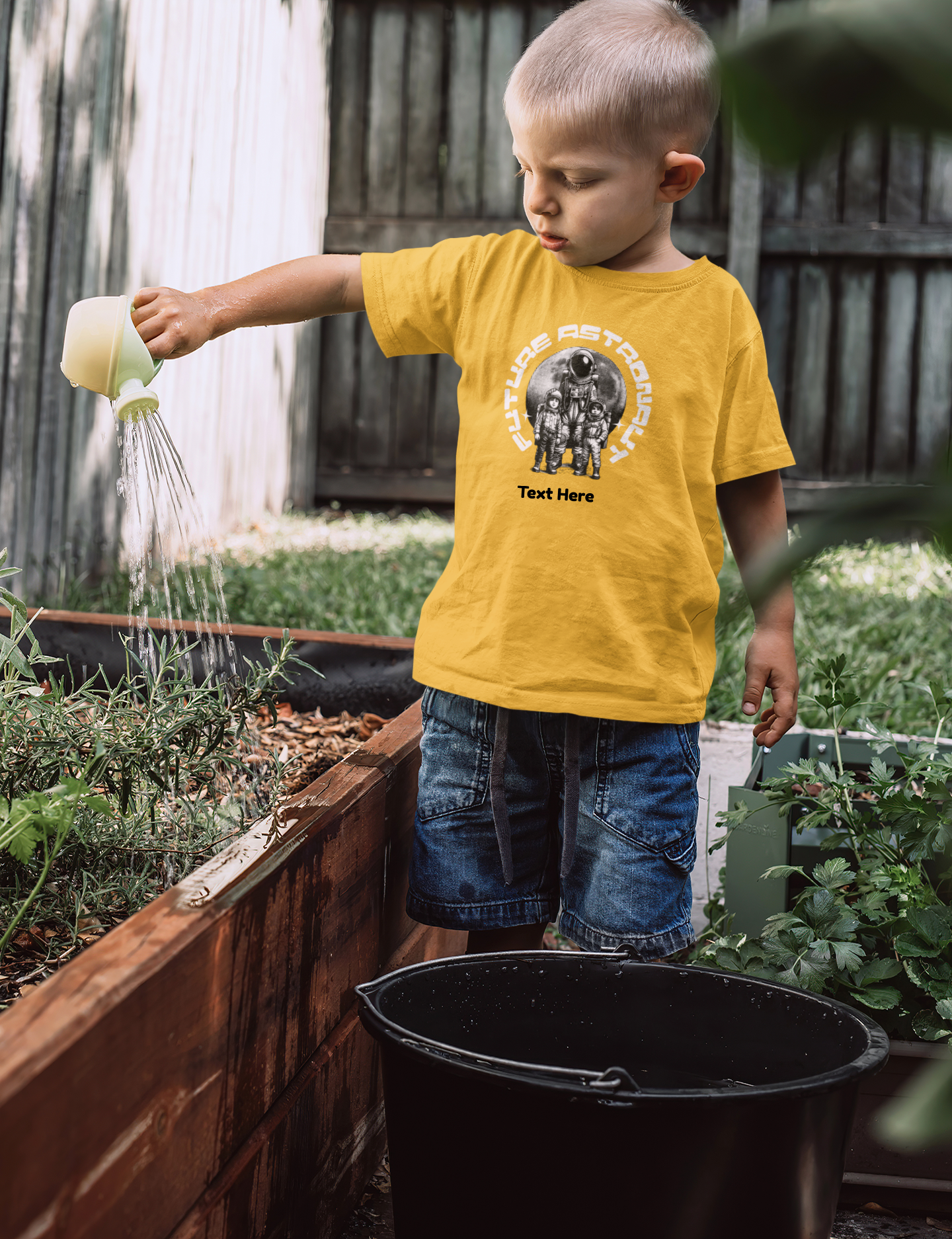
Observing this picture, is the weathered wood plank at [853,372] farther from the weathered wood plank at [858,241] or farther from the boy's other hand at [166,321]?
the boy's other hand at [166,321]

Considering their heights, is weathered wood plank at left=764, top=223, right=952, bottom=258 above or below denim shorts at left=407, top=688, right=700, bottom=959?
above

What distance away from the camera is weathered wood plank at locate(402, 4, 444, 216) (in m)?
6.32

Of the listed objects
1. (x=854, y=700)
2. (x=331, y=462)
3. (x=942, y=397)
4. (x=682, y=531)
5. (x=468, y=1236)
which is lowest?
(x=468, y=1236)

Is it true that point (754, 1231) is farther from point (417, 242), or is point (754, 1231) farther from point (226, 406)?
point (417, 242)

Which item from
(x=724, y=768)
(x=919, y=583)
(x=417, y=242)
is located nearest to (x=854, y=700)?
(x=724, y=768)

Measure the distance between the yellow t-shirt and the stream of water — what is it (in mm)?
350

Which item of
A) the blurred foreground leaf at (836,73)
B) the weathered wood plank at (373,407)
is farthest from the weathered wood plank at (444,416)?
the blurred foreground leaf at (836,73)

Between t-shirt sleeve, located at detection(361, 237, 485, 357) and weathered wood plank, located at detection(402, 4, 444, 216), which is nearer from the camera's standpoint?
t-shirt sleeve, located at detection(361, 237, 485, 357)

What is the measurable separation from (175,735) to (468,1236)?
60 centimetres

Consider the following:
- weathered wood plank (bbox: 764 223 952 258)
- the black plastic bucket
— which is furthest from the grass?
weathered wood plank (bbox: 764 223 952 258)

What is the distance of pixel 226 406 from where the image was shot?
5285 mm

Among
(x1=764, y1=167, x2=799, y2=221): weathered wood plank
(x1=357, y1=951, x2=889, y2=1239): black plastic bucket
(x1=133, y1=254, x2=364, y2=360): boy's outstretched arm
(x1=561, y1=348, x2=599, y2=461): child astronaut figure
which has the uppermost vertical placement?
(x1=764, y1=167, x2=799, y2=221): weathered wood plank

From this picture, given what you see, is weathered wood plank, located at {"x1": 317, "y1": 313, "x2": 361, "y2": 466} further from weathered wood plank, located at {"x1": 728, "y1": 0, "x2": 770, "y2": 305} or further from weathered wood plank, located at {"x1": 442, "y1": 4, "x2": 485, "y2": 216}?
weathered wood plank, located at {"x1": 728, "y1": 0, "x2": 770, "y2": 305}

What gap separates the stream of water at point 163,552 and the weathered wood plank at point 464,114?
2743 mm
